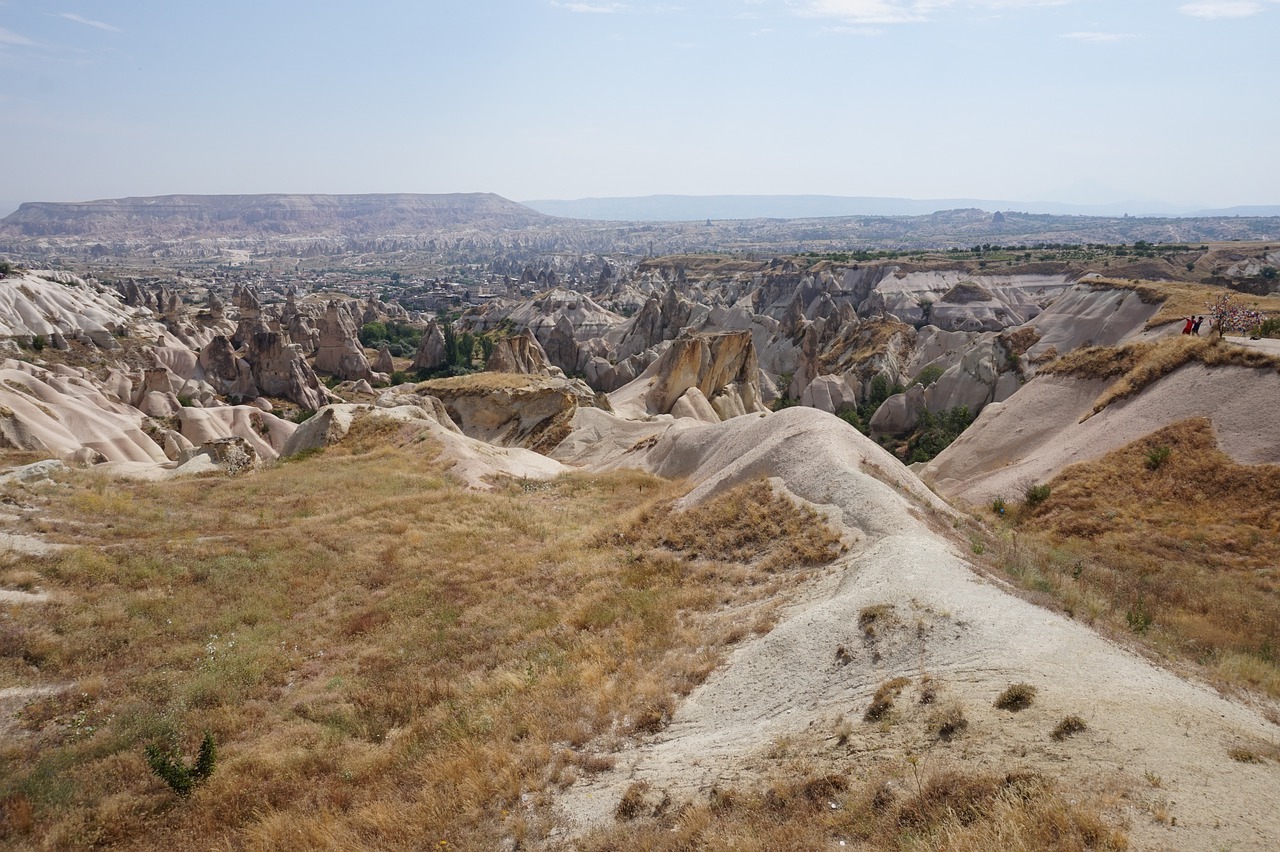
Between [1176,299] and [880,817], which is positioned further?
[1176,299]

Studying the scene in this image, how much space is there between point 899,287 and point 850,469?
99.2 m

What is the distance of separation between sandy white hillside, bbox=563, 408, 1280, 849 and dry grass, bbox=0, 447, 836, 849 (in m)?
0.76

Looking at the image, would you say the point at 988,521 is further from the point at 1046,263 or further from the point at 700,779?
the point at 1046,263

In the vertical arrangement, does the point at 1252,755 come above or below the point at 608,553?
above

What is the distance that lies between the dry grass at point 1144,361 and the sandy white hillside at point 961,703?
52.8ft

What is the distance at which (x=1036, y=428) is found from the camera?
26.2 metres

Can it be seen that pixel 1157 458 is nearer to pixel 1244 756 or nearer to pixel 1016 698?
pixel 1244 756

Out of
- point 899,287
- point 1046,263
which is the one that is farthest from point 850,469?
point 1046,263

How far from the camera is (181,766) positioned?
750 cm

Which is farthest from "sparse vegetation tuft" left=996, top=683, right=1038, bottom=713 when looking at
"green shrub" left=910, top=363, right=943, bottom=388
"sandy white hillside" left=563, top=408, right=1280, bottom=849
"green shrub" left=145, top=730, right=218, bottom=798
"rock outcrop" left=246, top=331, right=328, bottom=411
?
"rock outcrop" left=246, top=331, right=328, bottom=411

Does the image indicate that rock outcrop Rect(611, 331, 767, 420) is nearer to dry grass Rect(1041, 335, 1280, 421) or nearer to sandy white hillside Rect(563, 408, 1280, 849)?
dry grass Rect(1041, 335, 1280, 421)

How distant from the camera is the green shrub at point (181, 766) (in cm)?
738

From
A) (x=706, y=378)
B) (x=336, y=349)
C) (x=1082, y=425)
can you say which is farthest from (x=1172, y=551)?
(x=336, y=349)

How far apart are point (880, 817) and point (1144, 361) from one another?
25304 millimetres
